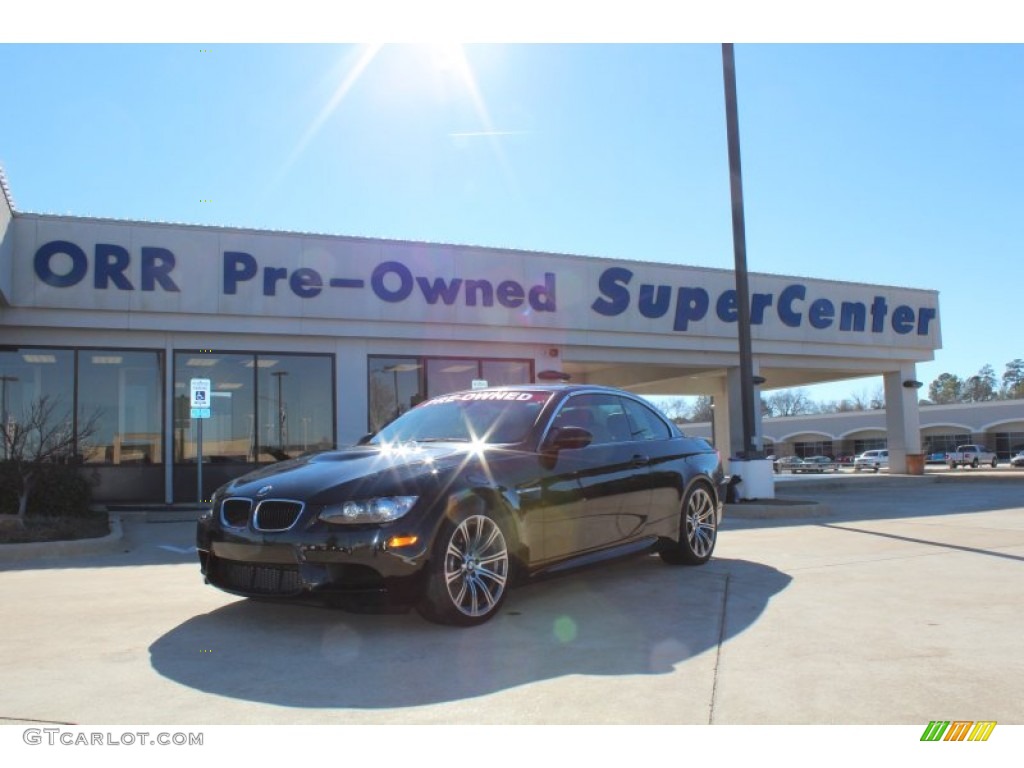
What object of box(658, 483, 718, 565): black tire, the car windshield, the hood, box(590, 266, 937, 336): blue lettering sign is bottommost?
box(658, 483, 718, 565): black tire

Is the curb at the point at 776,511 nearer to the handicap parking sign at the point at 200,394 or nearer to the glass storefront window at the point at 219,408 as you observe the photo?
the handicap parking sign at the point at 200,394

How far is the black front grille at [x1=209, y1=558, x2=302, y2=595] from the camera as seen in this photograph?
4516mm

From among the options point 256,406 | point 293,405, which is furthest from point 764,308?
point 256,406

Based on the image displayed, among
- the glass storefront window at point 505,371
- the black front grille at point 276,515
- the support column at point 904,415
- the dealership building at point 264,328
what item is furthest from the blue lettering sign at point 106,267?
the support column at point 904,415

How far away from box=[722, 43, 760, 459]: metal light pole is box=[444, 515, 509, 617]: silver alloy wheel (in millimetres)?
9646

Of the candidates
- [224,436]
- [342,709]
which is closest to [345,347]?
[224,436]

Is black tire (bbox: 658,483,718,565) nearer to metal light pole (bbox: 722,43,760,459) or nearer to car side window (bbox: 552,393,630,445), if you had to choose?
car side window (bbox: 552,393,630,445)

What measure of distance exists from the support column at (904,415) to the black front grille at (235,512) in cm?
2467

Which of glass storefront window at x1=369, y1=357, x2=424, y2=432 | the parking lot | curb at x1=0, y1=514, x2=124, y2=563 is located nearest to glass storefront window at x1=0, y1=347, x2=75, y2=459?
glass storefront window at x1=369, y1=357, x2=424, y2=432

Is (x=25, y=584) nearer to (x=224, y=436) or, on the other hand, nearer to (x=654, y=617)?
(x=654, y=617)

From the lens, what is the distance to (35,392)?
14.9m

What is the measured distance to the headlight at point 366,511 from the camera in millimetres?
4520

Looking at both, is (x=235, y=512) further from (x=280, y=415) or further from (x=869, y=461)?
(x=869, y=461)

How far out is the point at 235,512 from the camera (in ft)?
16.1
